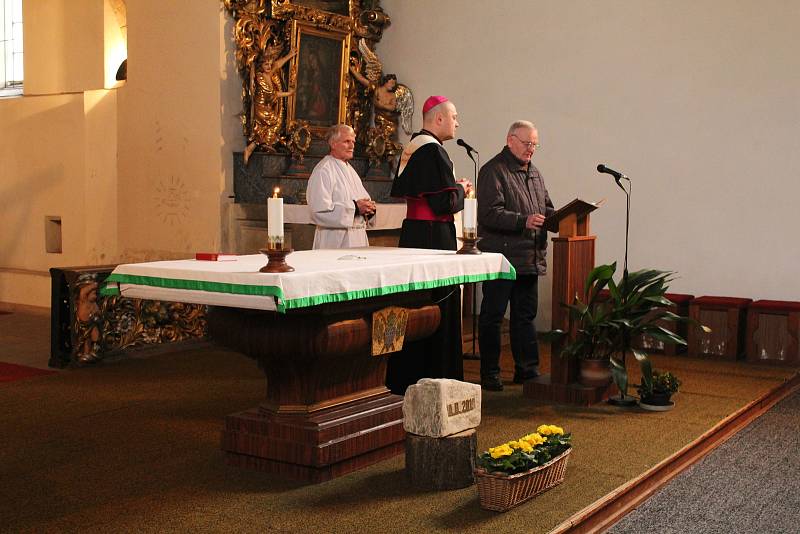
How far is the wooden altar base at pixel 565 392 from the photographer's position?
243 inches

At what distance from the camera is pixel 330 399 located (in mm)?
4781

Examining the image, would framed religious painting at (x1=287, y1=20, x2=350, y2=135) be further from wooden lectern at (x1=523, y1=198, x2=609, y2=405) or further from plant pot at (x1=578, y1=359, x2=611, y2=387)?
plant pot at (x1=578, y1=359, x2=611, y2=387)

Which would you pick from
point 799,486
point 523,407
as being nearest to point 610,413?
point 523,407

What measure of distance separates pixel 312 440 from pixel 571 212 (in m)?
2.59

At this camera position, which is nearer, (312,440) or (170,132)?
(312,440)

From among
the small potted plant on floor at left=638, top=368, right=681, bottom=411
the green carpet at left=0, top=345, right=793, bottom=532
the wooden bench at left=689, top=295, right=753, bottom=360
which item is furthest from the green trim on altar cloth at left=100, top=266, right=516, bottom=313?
the wooden bench at left=689, top=295, right=753, bottom=360

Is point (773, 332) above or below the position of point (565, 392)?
above

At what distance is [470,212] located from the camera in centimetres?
535

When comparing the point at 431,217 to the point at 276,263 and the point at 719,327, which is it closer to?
the point at 276,263

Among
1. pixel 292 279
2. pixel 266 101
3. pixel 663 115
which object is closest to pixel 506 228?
pixel 292 279

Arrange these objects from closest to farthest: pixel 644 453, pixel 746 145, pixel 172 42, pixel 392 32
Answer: pixel 644 453 → pixel 746 145 → pixel 172 42 → pixel 392 32

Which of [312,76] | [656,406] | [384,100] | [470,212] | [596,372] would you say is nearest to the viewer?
[470,212]

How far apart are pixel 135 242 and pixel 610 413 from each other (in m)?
5.91

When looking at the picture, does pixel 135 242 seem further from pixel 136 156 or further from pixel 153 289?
pixel 153 289
